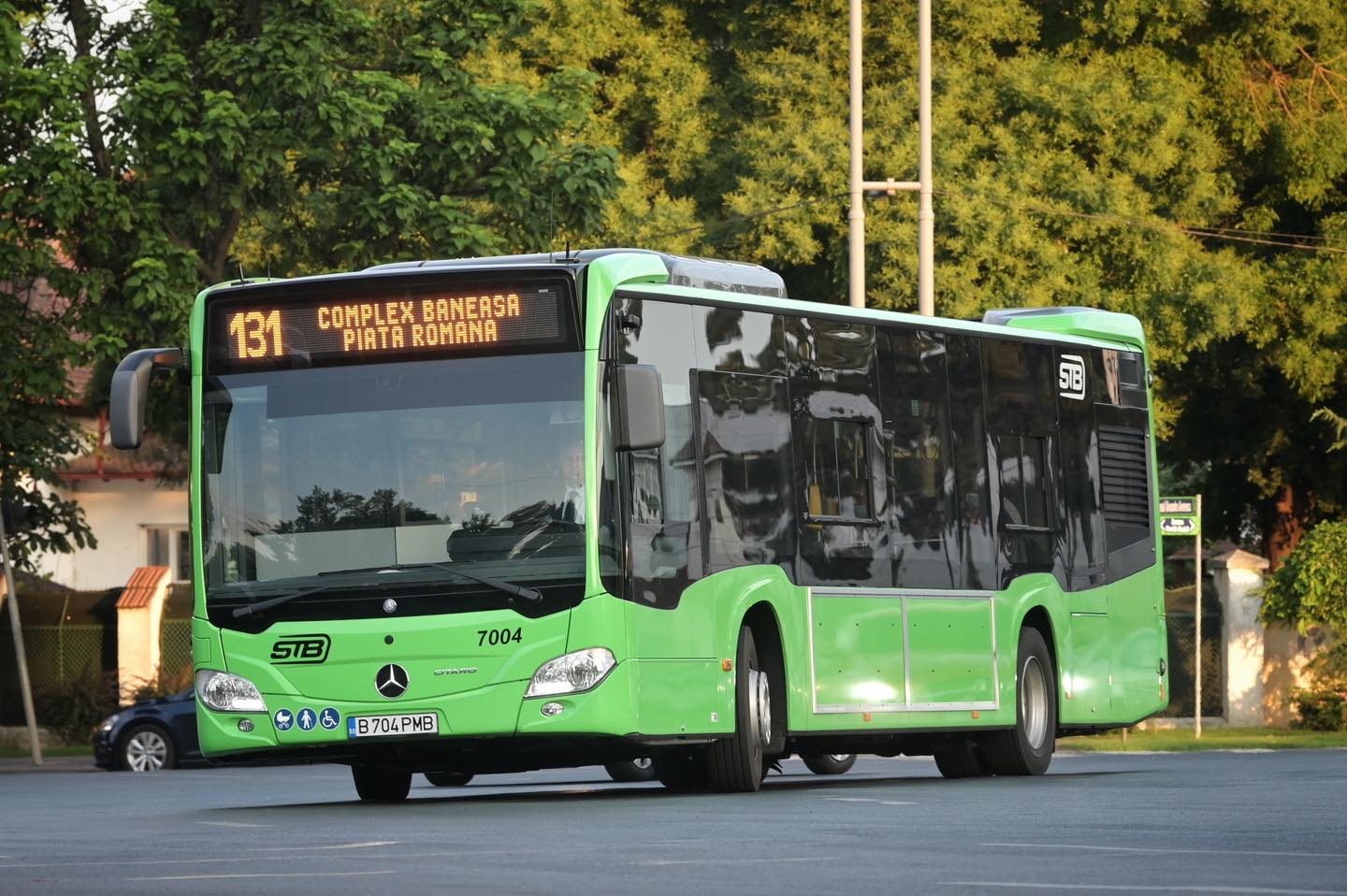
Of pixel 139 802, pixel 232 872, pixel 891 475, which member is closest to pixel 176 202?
pixel 139 802

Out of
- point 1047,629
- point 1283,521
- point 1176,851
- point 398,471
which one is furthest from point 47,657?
point 1176,851

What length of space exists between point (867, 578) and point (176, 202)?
14.6 metres

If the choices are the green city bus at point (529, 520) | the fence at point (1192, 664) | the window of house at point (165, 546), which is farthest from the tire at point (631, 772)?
the window of house at point (165, 546)

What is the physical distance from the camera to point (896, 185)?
107 ft

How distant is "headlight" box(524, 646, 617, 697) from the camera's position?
15086 mm

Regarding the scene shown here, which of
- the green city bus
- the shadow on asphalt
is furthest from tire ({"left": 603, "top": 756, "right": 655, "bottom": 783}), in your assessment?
the green city bus

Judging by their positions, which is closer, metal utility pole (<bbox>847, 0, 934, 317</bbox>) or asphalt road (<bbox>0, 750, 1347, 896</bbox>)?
asphalt road (<bbox>0, 750, 1347, 896</bbox>)

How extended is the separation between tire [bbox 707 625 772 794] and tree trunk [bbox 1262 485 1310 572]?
2685cm

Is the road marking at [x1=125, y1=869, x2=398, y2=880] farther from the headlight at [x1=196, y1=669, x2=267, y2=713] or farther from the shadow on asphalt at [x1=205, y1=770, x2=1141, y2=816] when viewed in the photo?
the shadow on asphalt at [x1=205, y1=770, x2=1141, y2=816]

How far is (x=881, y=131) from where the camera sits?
36.7m

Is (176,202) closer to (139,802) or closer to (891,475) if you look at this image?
(139,802)

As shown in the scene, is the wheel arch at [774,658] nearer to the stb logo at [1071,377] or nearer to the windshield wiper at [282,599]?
the windshield wiper at [282,599]

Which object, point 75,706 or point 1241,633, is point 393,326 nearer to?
point 75,706

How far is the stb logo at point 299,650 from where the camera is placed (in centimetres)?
1542
